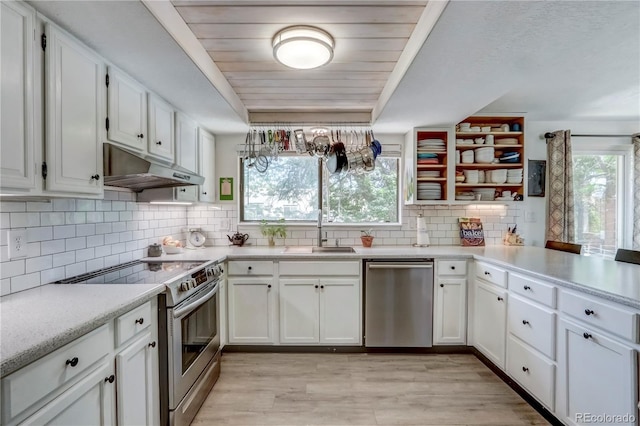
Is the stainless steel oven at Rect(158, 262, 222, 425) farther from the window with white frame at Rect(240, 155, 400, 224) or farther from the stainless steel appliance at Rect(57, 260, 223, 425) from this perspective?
the window with white frame at Rect(240, 155, 400, 224)

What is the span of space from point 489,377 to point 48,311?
280 cm

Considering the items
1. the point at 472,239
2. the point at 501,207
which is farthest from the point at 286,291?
the point at 501,207

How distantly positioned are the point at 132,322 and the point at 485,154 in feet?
10.6

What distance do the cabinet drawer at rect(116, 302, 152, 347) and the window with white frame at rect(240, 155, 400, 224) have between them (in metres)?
1.92

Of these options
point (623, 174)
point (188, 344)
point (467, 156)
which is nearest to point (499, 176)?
point (467, 156)

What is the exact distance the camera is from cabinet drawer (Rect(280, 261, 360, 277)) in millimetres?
2650

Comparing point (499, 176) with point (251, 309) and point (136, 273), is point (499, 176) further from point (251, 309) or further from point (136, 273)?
point (136, 273)

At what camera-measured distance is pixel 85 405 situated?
3.53 ft

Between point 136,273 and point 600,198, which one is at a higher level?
point 600,198

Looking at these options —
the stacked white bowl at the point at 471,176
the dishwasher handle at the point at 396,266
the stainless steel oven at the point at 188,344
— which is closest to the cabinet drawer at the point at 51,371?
the stainless steel oven at the point at 188,344

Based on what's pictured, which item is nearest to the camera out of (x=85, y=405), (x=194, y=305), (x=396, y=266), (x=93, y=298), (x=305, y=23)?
(x=85, y=405)

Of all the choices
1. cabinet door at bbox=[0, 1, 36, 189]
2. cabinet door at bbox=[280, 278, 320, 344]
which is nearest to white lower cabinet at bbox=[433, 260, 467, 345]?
cabinet door at bbox=[280, 278, 320, 344]

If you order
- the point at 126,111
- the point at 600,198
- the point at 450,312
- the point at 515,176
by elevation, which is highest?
the point at 126,111

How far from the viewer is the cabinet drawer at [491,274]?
2205 millimetres
